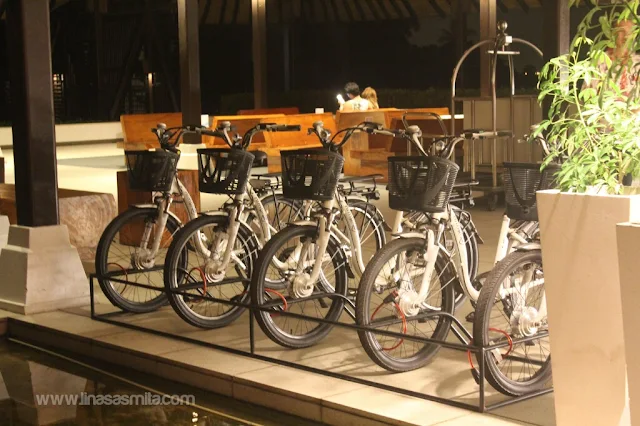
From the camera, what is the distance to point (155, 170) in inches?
233

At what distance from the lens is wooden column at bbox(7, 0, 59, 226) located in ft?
20.4

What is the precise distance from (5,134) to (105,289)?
19779mm

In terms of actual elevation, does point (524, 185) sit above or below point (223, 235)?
above

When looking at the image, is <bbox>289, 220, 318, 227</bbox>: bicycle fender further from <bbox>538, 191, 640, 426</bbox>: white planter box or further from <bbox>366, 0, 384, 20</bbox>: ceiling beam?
<bbox>366, 0, 384, 20</bbox>: ceiling beam

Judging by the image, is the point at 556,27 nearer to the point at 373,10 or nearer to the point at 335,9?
the point at 373,10

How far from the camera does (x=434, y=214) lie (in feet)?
15.4

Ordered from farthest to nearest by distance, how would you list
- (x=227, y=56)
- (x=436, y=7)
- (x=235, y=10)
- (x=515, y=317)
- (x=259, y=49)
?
(x=227, y=56) → (x=235, y=10) → (x=436, y=7) → (x=259, y=49) → (x=515, y=317)

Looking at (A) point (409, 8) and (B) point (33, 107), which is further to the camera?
(A) point (409, 8)

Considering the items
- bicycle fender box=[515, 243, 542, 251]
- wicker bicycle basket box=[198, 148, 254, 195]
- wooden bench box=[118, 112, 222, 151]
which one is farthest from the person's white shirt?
bicycle fender box=[515, 243, 542, 251]

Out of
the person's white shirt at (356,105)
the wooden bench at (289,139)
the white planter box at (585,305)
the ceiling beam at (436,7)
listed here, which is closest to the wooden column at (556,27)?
the white planter box at (585,305)

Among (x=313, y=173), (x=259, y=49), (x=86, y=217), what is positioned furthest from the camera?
(x=259, y=49)

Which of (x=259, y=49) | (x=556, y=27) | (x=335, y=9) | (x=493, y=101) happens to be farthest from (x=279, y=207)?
(x=335, y=9)

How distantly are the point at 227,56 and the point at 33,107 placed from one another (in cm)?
3076

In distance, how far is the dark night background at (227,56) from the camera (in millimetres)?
32094
